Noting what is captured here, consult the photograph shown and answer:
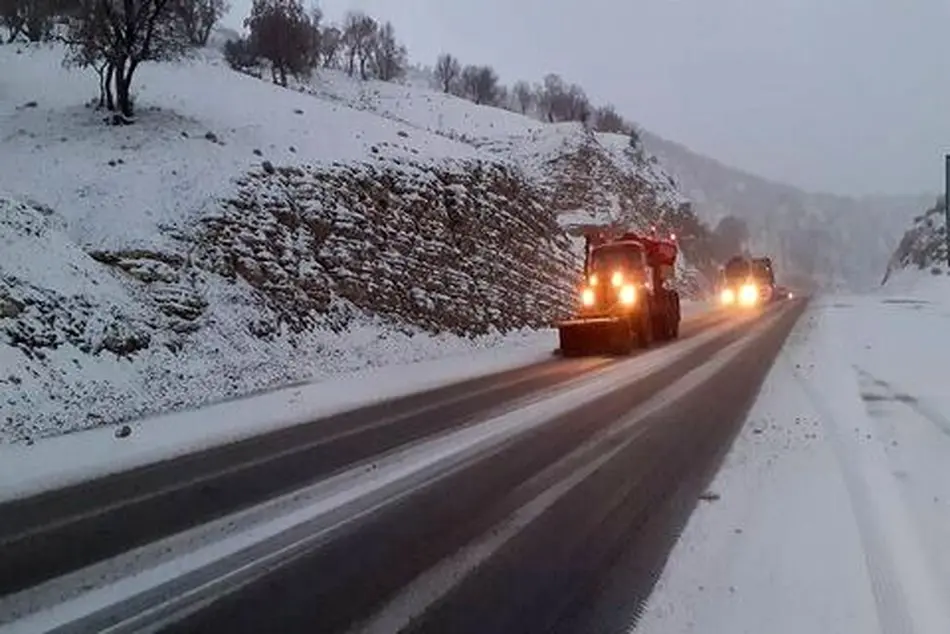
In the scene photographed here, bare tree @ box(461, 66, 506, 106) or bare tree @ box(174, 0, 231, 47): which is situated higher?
bare tree @ box(461, 66, 506, 106)

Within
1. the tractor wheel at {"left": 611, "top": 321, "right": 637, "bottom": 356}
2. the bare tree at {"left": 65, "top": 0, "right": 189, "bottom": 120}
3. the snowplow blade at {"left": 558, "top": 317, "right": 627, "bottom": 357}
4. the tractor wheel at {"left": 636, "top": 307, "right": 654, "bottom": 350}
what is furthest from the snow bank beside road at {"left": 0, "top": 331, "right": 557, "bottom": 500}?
the bare tree at {"left": 65, "top": 0, "right": 189, "bottom": 120}

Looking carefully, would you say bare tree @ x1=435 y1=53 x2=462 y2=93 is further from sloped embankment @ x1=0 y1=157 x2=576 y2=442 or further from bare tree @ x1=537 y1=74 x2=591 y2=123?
sloped embankment @ x1=0 y1=157 x2=576 y2=442

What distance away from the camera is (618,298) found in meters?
23.8

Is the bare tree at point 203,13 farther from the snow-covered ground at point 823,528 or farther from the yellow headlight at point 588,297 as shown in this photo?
the snow-covered ground at point 823,528

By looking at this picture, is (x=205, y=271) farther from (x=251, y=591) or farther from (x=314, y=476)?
(x=251, y=591)

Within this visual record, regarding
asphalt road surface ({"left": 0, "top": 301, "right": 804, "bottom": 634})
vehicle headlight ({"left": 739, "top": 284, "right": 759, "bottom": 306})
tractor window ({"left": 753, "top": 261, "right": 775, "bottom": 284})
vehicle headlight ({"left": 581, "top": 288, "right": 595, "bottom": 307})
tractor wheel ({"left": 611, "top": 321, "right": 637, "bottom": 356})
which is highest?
tractor window ({"left": 753, "top": 261, "right": 775, "bottom": 284})

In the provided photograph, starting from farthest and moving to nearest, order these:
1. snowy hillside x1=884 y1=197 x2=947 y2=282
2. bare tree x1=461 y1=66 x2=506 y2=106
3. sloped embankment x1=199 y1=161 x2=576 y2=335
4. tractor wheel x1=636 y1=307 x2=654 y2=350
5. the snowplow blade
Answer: bare tree x1=461 y1=66 x2=506 y2=106, snowy hillside x1=884 y1=197 x2=947 y2=282, tractor wheel x1=636 y1=307 x2=654 y2=350, the snowplow blade, sloped embankment x1=199 y1=161 x2=576 y2=335

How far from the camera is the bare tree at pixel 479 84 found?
131 metres

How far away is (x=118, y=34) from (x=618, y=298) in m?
16.8

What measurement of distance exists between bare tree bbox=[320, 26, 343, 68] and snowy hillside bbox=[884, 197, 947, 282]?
7063cm

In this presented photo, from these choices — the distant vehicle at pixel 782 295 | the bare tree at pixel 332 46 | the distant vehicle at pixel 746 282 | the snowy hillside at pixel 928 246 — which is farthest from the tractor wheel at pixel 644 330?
the bare tree at pixel 332 46

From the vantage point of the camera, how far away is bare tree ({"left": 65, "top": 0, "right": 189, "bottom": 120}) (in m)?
26.9

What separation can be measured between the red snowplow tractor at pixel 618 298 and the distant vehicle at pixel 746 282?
110 feet

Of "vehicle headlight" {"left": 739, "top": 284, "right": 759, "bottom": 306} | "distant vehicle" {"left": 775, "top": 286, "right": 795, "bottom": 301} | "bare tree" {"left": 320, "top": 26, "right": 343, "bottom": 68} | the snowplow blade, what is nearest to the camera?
the snowplow blade
